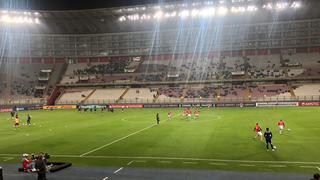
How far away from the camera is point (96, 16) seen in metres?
99.6

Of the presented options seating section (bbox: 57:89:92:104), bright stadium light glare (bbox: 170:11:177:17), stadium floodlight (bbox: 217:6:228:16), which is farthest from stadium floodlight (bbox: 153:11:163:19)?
seating section (bbox: 57:89:92:104)

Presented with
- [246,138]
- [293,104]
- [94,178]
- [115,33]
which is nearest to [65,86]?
[115,33]

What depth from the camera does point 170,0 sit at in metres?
88.1

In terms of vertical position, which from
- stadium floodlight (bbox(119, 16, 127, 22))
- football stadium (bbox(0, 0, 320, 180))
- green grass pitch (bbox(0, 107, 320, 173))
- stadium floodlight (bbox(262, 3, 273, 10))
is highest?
stadium floodlight (bbox(119, 16, 127, 22))

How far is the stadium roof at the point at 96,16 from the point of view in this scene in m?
85.2

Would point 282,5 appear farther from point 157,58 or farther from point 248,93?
point 157,58

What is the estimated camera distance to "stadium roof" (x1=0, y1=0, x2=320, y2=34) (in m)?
85.2

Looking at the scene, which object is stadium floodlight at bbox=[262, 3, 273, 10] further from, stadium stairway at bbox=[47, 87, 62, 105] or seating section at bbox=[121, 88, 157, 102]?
stadium stairway at bbox=[47, 87, 62, 105]

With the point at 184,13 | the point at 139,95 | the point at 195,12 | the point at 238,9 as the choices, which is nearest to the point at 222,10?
the point at 238,9

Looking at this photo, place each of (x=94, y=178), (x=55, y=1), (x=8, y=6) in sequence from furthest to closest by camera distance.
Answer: (x=8, y=6), (x=55, y=1), (x=94, y=178)

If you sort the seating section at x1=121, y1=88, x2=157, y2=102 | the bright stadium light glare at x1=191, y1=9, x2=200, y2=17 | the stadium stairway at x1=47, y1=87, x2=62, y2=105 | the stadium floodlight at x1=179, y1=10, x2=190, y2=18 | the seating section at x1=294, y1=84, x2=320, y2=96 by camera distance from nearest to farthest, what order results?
the seating section at x1=294, y1=84, x2=320, y2=96, the seating section at x1=121, y1=88, x2=157, y2=102, the bright stadium light glare at x1=191, y1=9, x2=200, y2=17, the stadium floodlight at x1=179, y1=10, x2=190, y2=18, the stadium stairway at x1=47, y1=87, x2=62, y2=105

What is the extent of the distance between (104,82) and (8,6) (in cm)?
3282

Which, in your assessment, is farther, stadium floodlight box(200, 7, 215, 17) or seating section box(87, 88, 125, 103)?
seating section box(87, 88, 125, 103)

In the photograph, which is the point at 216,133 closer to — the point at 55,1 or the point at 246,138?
the point at 246,138
